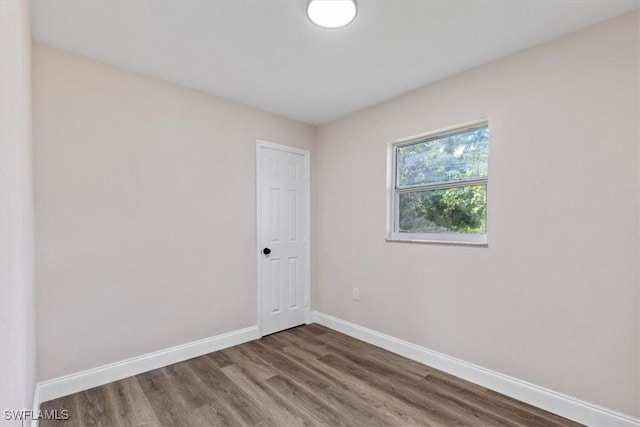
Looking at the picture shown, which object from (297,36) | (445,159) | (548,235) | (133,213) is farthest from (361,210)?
(133,213)

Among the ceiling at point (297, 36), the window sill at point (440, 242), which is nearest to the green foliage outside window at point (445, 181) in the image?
the window sill at point (440, 242)

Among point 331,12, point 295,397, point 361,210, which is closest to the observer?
point 331,12

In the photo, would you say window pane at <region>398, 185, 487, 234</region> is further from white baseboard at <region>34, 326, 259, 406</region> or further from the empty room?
white baseboard at <region>34, 326, 259, 406</region>

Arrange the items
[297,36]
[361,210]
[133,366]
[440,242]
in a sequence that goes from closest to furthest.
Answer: [297,36] < [133,366] < [440,242] < [361,210]

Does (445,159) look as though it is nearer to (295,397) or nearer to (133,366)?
(295,397)

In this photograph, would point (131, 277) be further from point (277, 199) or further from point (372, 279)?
point (372, 279)

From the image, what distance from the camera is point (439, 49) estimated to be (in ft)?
7.11

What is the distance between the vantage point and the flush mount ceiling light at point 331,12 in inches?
67.4

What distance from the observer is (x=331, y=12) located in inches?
69.9

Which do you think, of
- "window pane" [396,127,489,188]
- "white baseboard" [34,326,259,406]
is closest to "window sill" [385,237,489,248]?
"window pane" [396,127,489,188]

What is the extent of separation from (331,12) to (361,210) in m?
1.98

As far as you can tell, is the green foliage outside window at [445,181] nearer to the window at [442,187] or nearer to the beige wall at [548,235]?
the window at [442,187]

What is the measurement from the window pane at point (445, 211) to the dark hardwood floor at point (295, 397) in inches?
49.1

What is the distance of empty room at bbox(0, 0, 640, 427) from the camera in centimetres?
181
